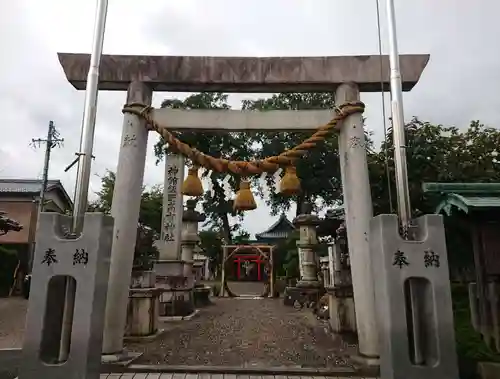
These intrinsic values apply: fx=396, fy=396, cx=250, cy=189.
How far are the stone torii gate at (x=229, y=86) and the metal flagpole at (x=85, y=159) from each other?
1.10 meters

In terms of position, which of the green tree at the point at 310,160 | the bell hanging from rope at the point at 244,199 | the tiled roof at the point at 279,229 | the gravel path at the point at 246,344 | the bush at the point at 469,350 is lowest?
the gravel path at the point at 246,344

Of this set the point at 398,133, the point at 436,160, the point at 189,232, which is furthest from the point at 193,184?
the point at 189,232

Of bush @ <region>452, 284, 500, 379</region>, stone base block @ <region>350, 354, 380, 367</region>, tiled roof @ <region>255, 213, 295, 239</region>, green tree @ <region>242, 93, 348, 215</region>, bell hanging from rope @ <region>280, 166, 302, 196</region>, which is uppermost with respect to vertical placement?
green tree @ <region>242, 93, 348, 215</region>

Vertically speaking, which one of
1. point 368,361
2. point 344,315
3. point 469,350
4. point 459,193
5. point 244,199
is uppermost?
point 459,193

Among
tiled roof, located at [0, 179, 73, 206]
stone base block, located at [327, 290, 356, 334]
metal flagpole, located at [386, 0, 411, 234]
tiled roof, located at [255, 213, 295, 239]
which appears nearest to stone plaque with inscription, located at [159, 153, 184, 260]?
stone base block, located at [327, 290, 356, 334]

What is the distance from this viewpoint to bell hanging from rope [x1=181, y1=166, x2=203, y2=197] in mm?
6613

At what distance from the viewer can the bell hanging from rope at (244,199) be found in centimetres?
613

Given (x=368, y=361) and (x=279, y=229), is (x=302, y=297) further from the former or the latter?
(x=279, y=229)

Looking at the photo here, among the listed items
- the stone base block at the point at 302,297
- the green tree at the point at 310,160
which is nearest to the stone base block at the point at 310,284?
the stone base block at the point at 302,297

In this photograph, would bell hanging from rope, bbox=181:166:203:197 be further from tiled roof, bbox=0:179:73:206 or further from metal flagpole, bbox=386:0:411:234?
tiled roof, bbox=0:179:73:206

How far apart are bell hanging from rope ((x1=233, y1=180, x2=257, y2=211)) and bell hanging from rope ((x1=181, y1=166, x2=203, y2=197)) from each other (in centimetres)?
77

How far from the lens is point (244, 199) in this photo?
6156 mm

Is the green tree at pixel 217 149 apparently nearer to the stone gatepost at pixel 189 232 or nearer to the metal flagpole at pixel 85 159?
the stone gatepost at pixel 189 232

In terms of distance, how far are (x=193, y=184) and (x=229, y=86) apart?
1.70 meters
